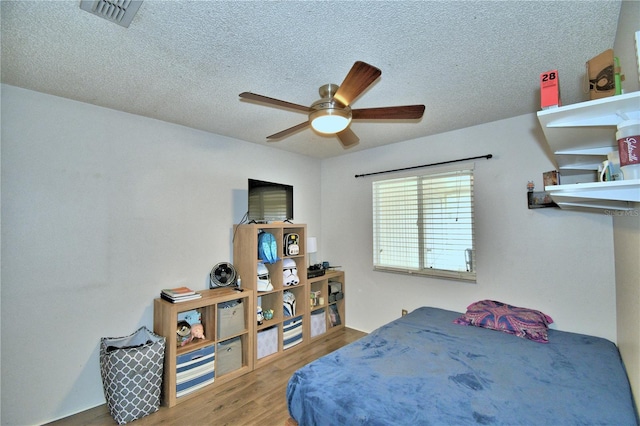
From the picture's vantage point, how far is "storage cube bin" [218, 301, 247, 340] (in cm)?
270

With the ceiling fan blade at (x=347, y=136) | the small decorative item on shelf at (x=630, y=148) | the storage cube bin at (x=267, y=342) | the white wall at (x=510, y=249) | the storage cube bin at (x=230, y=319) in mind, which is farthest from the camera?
the storage cube bin at (x=267, y=342)

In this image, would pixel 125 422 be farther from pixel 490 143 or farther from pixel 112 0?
pixel 490 143

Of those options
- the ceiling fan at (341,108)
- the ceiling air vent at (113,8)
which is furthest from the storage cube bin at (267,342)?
the ceiling air vent at (113,8)

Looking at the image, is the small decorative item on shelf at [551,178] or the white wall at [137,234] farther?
the small decorative item on shelf at [551,178]

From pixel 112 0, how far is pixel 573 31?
2.38 m

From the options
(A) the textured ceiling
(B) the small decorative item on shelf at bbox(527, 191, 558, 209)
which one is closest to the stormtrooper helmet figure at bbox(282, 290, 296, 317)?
(A) the textured ceiling

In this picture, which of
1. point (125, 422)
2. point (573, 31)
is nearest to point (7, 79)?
point (125, 422)

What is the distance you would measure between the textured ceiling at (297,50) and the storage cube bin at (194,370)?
2.24 m

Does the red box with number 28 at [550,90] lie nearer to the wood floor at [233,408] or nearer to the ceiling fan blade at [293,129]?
the ceiling fan blade at [293,129]

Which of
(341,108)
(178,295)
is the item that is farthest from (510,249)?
(178,295)

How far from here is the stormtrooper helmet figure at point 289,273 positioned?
3.34 meters

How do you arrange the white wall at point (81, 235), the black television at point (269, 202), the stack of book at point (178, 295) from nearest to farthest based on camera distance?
1. the white wall at point (81, 235)
2. the stack of book at point (178, 295)
3. the black television at point (269, 202)

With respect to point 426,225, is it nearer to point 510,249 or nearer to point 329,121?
point 510,249

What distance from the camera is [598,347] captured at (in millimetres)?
2051
